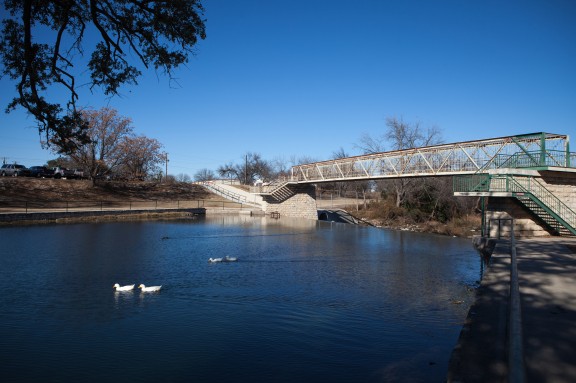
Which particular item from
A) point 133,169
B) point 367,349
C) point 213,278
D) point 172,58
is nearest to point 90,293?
point 213,278

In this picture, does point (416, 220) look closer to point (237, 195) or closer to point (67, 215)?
point (237, 195)

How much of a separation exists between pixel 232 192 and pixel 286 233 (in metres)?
38.0

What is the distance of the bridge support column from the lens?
5653 centimetres

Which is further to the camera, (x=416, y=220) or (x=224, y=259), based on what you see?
(x=416, y=220)

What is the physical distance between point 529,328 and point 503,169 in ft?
48.9

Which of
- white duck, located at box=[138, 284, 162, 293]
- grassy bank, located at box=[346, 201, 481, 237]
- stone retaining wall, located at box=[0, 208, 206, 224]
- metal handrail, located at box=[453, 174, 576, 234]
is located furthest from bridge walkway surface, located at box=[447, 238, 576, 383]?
stone retaining wall, located at box=[0, 208, 206, 224]

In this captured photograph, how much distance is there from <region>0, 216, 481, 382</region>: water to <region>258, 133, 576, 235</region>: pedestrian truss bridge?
3.93 metres

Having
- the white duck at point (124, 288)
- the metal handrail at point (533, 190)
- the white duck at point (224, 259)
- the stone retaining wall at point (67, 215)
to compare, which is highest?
the metal handrail at point (533, 190)

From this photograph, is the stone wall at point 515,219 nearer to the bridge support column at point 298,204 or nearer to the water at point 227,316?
the water at point 227,316

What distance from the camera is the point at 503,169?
20.1 metres

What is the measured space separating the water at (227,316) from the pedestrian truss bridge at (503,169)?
12.9 ft

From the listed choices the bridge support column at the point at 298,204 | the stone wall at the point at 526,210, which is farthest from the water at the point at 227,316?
the bridge support column at the point at 298,204

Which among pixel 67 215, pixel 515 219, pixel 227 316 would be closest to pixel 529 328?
pixel 227 316

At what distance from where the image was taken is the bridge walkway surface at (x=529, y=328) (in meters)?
5.34
